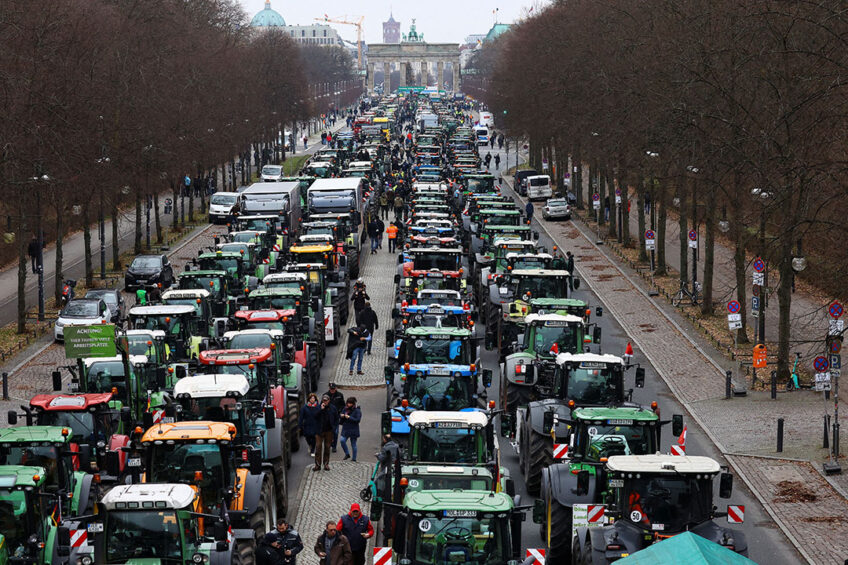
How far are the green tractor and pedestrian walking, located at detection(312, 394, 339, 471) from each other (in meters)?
9.00

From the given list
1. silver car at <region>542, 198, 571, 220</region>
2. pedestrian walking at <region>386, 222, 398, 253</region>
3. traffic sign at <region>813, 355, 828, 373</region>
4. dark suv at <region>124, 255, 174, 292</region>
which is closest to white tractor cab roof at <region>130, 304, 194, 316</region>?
traffic sign at <region>813, 355, 828, 373</region>

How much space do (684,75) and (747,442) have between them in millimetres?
15789

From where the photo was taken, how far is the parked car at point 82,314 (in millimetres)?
41250

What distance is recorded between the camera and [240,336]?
29031 millimetres

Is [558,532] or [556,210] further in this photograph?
[556,210]

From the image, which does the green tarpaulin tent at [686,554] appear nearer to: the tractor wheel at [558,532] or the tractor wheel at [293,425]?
the tractor wheel at [558,532]

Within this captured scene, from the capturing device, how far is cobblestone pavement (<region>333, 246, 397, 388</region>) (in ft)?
115

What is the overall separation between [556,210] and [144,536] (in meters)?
59.4

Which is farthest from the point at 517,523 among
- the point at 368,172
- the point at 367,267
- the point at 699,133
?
the point at 368,172

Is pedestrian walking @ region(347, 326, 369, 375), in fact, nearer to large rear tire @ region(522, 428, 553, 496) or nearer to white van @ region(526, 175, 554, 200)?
large rear tire @ region(522, 428, 553, 496)

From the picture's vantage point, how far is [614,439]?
20062mm

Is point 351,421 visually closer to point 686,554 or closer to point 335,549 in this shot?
point 335,549

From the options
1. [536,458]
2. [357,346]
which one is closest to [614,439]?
[536,458]

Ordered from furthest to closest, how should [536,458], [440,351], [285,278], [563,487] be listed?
[285,278] → [440,351] → [536,458] → [563,487]
